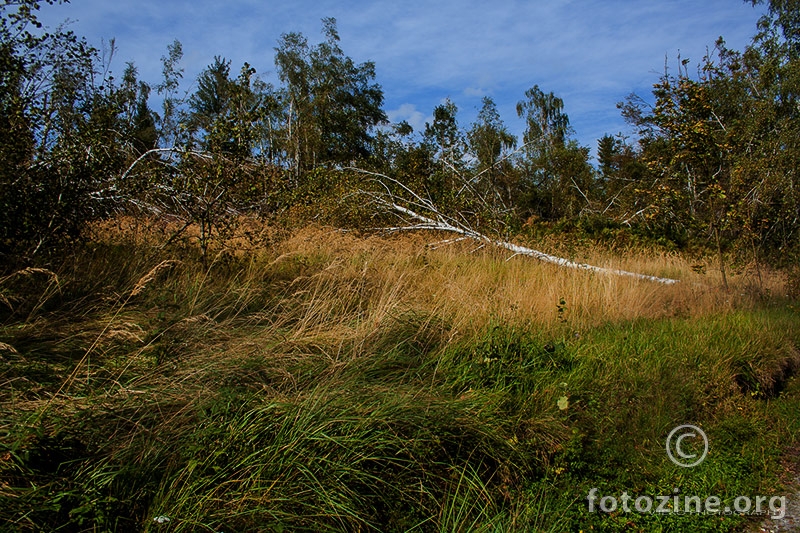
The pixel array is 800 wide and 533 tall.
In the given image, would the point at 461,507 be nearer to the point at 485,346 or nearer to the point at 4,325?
the point at 485,346

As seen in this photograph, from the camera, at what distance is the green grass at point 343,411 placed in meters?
2.72

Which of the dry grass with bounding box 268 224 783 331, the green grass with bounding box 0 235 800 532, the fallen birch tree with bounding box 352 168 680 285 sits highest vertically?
the fallen birch tree with bounding box 352 168 680 285

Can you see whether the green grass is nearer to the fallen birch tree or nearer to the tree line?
the tree line

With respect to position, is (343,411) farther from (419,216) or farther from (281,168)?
(419,216)

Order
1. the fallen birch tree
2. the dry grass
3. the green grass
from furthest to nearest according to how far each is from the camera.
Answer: the fallen birch tree < the dry grass < the green grass

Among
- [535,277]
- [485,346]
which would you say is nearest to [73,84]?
[485,346]

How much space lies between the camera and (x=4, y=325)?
405cm

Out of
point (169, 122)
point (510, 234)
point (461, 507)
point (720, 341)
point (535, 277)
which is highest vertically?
point (169, 122)

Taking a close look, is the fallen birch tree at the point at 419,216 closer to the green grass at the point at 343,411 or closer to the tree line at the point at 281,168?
the tree line at the point at 281,168

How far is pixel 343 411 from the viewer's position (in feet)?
10.9

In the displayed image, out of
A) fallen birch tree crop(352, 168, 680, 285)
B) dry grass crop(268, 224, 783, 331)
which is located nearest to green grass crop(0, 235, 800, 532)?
dry grass crop(268, 224, 783, 331)

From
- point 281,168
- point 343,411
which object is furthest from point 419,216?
point 343,411

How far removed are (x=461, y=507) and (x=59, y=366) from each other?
2.87 metres

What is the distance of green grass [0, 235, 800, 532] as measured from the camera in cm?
272
